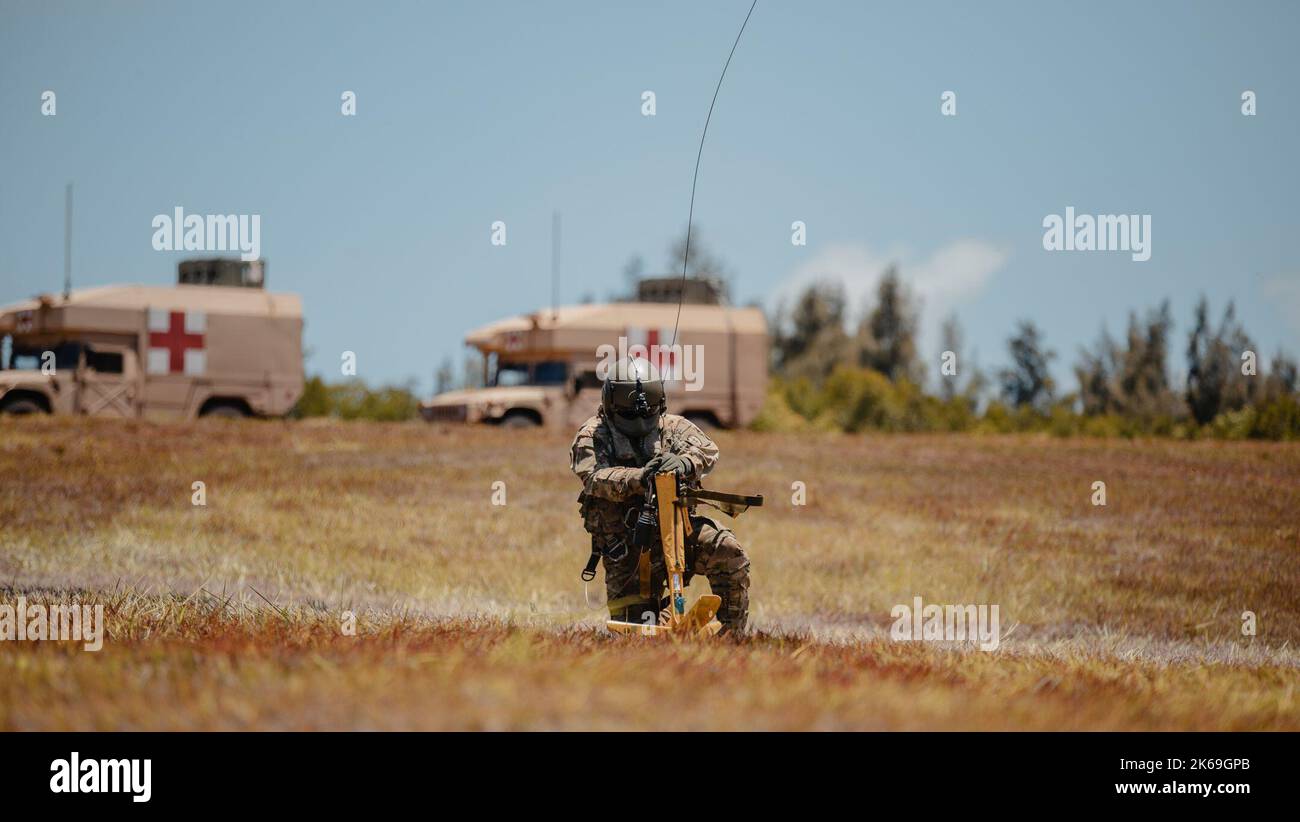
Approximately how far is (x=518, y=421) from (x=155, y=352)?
7976 mm

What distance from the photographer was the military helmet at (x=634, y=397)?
23.8ft

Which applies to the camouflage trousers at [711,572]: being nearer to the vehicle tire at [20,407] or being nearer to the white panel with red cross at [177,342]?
the vehicle tire at [20,407]

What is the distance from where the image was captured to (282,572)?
1132 centimetres

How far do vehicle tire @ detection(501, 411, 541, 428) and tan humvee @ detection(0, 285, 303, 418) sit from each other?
16.1ft

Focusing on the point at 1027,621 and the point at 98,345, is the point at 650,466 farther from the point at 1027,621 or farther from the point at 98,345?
the point at 98,345

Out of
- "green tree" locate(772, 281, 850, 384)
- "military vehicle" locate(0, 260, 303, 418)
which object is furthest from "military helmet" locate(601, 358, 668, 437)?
"green tree" locate(772, 281, 850, 384)

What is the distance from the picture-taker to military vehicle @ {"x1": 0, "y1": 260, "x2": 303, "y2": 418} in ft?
80.9

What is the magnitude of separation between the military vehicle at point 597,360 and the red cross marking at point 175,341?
5.42m

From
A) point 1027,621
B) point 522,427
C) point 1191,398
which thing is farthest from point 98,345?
point 1191,398

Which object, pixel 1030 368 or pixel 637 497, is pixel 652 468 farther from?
→ pixel 1030 368

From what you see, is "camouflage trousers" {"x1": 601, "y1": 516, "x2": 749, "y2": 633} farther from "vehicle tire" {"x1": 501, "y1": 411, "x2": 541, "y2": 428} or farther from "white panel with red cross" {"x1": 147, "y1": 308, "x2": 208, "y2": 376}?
"white panel with red cross" {"x1": 147, "y1": 308, "x2": 208, "y2": 376}

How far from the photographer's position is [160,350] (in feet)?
84.6

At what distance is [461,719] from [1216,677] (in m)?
4.72

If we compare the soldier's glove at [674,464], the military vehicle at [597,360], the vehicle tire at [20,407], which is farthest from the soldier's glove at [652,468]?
the vehicle tire at [20,407]
